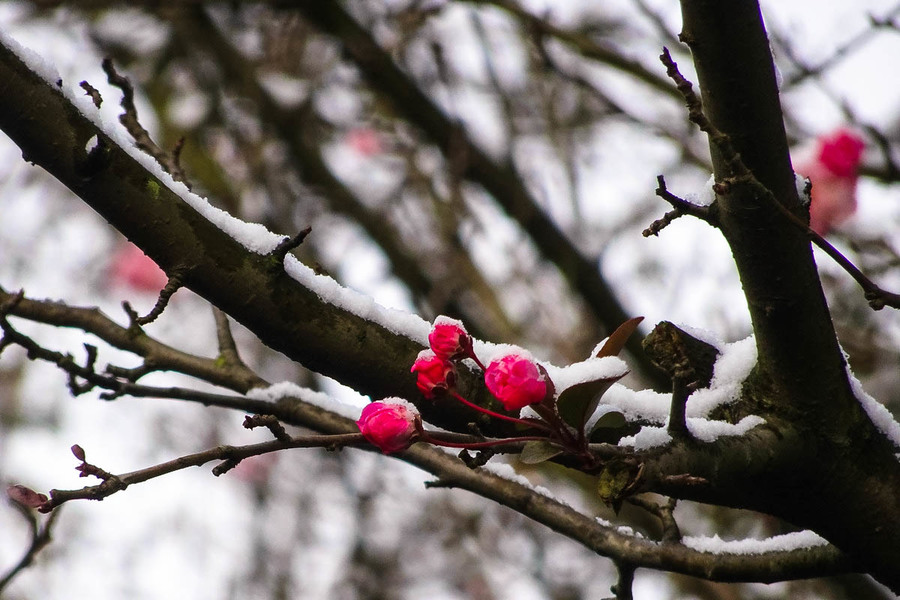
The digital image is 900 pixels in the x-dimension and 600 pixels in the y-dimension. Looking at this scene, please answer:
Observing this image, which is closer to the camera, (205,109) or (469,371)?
(469,371)

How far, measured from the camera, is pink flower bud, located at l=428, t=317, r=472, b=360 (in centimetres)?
102

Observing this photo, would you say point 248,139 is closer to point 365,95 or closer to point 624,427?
point 365,95

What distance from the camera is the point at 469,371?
1.16 meters

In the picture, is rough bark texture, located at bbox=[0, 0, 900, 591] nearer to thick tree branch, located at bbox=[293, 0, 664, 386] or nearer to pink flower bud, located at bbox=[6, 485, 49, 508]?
pink flower bud, located at bbox=[6, 485, 49, 508]

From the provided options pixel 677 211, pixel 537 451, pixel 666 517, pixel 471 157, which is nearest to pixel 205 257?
pixel 537 451

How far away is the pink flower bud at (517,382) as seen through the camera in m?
0.93

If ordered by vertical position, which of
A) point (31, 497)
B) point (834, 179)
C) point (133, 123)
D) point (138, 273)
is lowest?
point (31, 497)

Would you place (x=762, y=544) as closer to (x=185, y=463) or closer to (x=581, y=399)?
(x=581, y=399)

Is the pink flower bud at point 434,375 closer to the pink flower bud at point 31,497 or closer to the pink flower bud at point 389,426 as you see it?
the pink flower bud at point 389,426

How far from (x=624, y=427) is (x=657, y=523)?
1969 mm

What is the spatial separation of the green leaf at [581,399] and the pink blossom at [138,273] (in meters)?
4.10

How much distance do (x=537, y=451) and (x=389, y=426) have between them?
0.17 metres

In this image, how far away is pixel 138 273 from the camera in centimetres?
485

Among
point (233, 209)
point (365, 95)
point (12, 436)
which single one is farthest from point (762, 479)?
point (12, 436)
